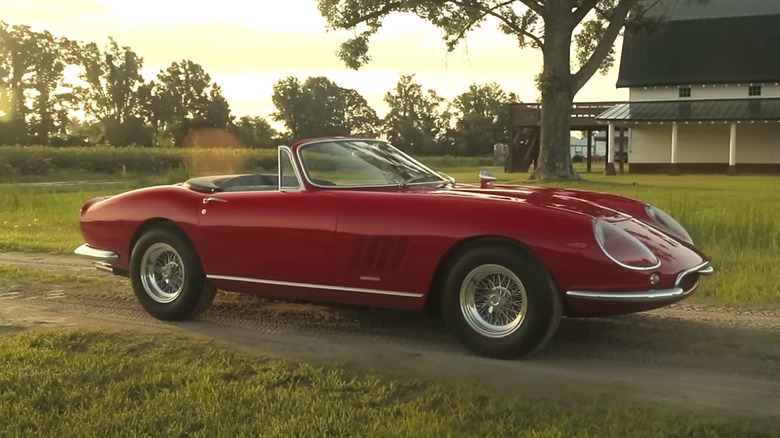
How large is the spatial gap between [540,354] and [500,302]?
0.43m

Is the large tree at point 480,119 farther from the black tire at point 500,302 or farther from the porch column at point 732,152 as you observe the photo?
the black tire at point 500,302

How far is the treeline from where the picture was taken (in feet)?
251

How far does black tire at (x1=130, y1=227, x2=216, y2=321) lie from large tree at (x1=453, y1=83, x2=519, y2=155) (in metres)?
78.9

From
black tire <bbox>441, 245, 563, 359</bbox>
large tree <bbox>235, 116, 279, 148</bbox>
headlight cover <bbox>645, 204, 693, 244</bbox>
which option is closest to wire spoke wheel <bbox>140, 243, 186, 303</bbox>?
black tire <bbox>441, 245, 563, 359</bbox>

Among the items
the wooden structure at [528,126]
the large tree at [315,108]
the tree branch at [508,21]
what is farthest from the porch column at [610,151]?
the large tree at [315,108]

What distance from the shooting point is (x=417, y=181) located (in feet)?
17.7

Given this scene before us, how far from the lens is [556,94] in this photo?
24484mm

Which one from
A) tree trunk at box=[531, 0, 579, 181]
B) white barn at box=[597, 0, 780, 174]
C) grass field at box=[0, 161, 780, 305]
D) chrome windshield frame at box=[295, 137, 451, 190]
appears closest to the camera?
chrome windshield frame at box=[295, 137, 451, 190]

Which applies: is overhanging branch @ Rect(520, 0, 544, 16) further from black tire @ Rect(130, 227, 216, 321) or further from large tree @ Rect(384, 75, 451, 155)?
large tree @ Rect(384, 75, 451, 155)

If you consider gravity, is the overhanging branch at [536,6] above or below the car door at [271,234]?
above

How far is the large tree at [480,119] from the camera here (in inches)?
3543

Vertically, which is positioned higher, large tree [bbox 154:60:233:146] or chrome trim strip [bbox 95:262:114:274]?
large tree [bbox 154:60:233:146]

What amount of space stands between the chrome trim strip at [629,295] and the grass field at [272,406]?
60 centimetres

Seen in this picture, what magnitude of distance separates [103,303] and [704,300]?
5.02 m
